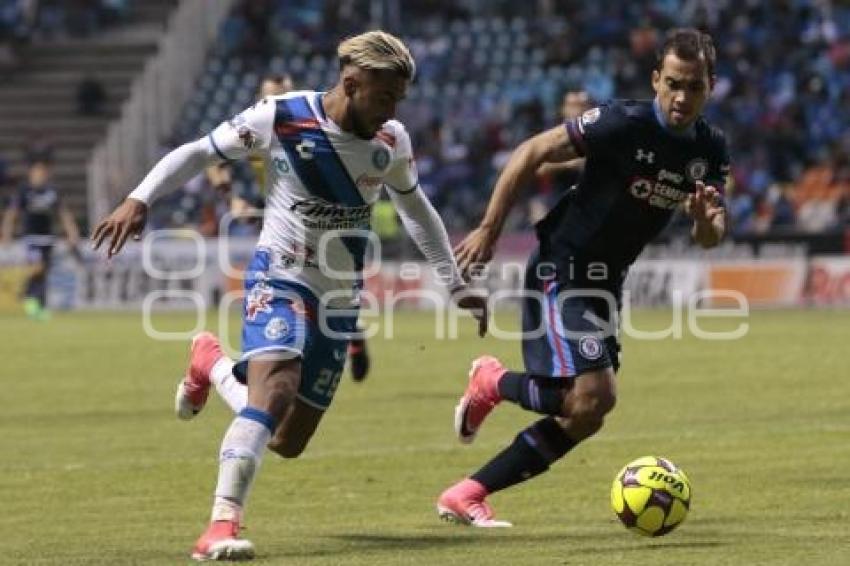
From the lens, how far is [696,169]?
951cm

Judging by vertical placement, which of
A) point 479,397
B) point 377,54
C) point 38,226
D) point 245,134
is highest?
point 377,54

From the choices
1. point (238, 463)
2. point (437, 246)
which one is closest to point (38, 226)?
point (437, 246)

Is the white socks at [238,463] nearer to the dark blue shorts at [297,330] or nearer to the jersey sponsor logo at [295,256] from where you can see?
the dark blue shorts at [297,330]

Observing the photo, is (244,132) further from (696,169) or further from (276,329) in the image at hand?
(696,169)

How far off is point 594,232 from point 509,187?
2.44ft

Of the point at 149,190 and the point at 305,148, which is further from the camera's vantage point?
the point at 305,148

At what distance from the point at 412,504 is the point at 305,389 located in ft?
5.62

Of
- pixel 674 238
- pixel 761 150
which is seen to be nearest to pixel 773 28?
pixel 761 150

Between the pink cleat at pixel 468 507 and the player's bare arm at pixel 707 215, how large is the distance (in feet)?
5.33

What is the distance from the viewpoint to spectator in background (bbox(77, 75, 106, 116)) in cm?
4341

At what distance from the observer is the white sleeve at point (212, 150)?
8.60m

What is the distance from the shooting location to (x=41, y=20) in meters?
46.8

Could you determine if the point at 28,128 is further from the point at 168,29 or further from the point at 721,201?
the point at 721,201

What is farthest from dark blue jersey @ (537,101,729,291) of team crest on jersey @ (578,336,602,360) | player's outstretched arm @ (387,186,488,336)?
player's outstretched arm @ (387,186,488,336)
